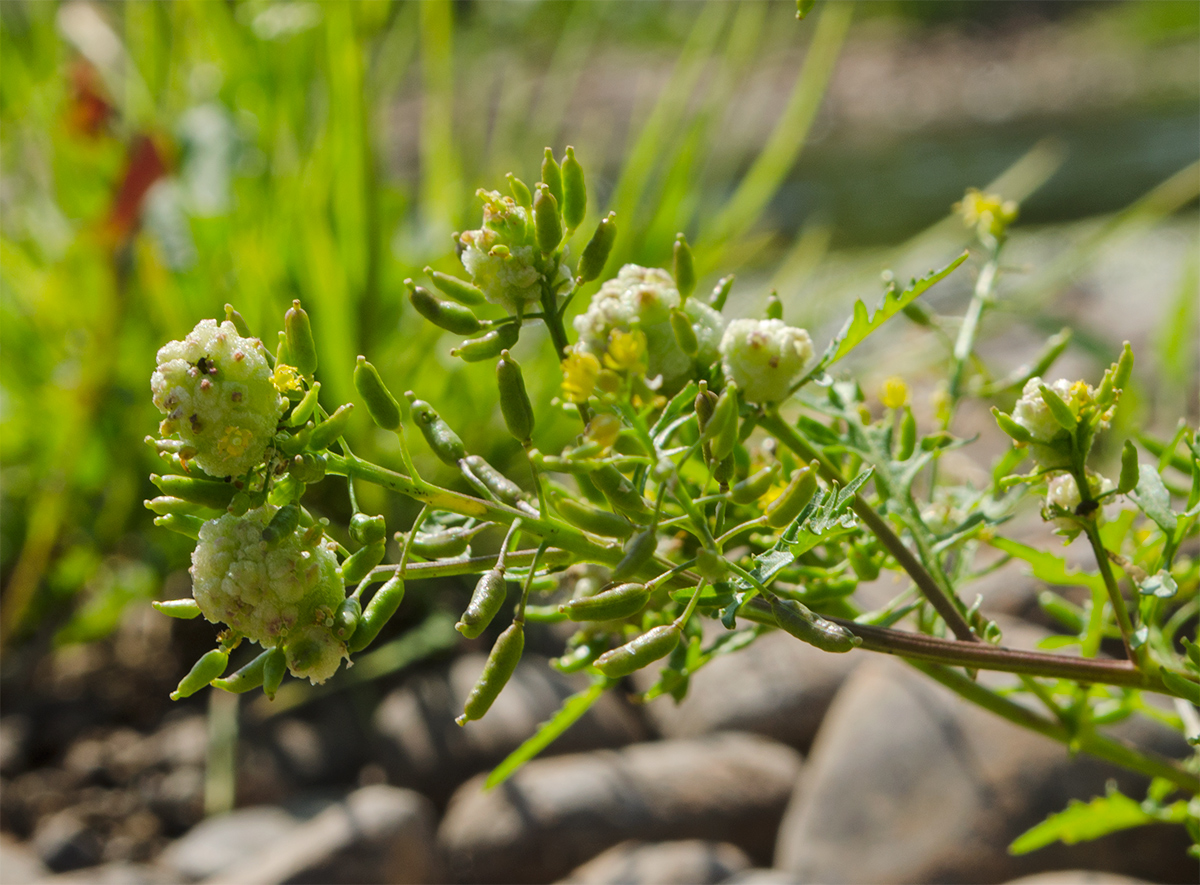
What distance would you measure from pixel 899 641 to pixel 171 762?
3.09 ft

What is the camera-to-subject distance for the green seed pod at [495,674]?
11.4 inches

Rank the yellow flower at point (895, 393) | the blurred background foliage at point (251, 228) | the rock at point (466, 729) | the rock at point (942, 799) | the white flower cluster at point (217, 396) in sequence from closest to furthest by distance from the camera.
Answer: the white flower cluster at point (217, 396) < the yellow flower at point (895, 393) < the rock at point (942, 799) < the rock at point (466, 729) < the blurred background foliage at point (251, 228)

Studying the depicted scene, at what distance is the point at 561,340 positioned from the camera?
1.16ft

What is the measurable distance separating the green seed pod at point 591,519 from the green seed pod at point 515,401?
29mm

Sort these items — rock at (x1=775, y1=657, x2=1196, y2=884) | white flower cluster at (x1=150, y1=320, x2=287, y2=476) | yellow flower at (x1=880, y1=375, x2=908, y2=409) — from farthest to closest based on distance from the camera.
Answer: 1. rock at (x1=775, y1=657, x2=1196, y2=884)
2. yellow flower at (x1=880, y1=375, x2=908, y2=409)
3. white flower cluster at (x1=150, y1=320, x2=287, y2=476)

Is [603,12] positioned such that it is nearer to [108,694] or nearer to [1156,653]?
[108,694]

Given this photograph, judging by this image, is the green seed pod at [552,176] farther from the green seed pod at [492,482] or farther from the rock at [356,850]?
the rock at [356,850]

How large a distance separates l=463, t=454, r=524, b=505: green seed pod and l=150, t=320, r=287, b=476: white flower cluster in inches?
2.6

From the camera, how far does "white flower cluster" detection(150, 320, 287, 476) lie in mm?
278

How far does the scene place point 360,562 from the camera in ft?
1.04

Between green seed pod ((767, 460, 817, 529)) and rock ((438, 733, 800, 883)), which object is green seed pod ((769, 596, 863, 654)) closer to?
green seed pod ((767, 460, 817, 529))

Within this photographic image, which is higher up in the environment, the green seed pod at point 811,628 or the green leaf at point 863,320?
the green leaf at point 863,320

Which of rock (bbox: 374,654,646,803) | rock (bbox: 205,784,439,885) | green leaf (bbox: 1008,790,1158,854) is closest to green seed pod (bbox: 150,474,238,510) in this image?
green leaf (bbox: 1008,790,1158,854)

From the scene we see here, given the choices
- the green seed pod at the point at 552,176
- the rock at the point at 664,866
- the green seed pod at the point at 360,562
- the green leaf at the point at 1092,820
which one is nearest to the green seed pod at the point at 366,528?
the green seed pod at the point at 360,562
